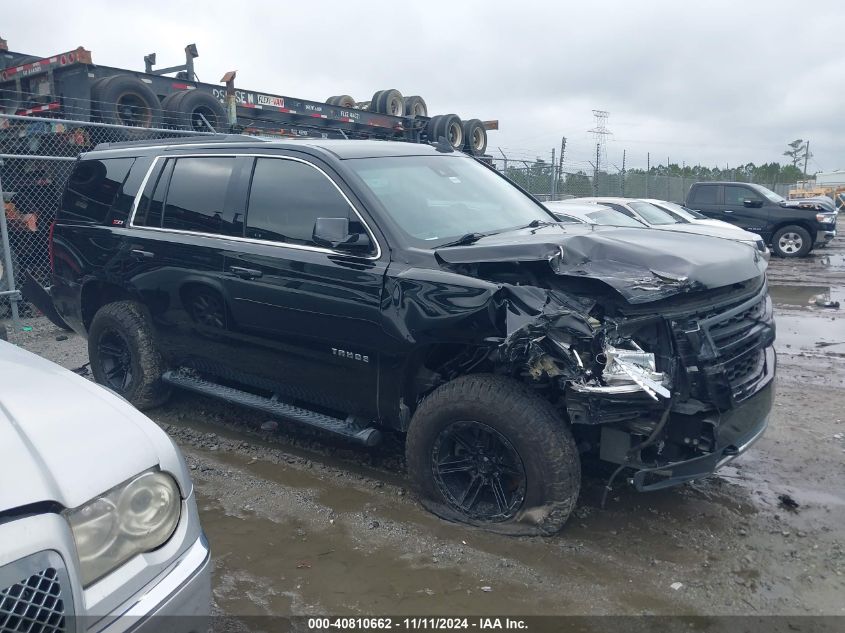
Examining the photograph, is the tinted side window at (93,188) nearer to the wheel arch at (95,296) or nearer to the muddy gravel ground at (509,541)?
the wheel arch at (95,296)

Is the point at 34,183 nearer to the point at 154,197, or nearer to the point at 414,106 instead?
the point at 154,197

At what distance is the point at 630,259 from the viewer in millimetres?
3225

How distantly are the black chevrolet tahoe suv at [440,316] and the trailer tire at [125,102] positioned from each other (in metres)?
4.87

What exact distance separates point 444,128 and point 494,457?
41.2 ft

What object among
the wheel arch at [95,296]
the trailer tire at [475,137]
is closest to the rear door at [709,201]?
the trailer tire at [475,137]

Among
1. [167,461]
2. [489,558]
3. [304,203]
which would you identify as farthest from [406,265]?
[167,461]

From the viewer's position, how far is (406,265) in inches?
141

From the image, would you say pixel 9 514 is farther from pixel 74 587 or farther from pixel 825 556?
pixel 825 556

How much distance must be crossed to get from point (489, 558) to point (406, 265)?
152 centimetres

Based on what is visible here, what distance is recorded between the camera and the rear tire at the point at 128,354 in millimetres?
4957

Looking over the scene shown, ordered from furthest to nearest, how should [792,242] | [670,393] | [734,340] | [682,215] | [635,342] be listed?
[792,242] < [682,215] < [734,340] < [635,342] < [670,393]

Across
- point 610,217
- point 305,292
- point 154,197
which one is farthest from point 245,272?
point 610,217

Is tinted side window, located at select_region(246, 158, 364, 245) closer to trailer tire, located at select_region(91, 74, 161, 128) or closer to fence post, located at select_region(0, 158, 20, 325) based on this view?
fence post, located at select_region(0, 158, 20, 325)

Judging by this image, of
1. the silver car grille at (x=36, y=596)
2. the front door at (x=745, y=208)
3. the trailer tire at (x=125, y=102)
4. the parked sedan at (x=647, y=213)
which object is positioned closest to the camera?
the silver car grille at (x=36, y=596)
